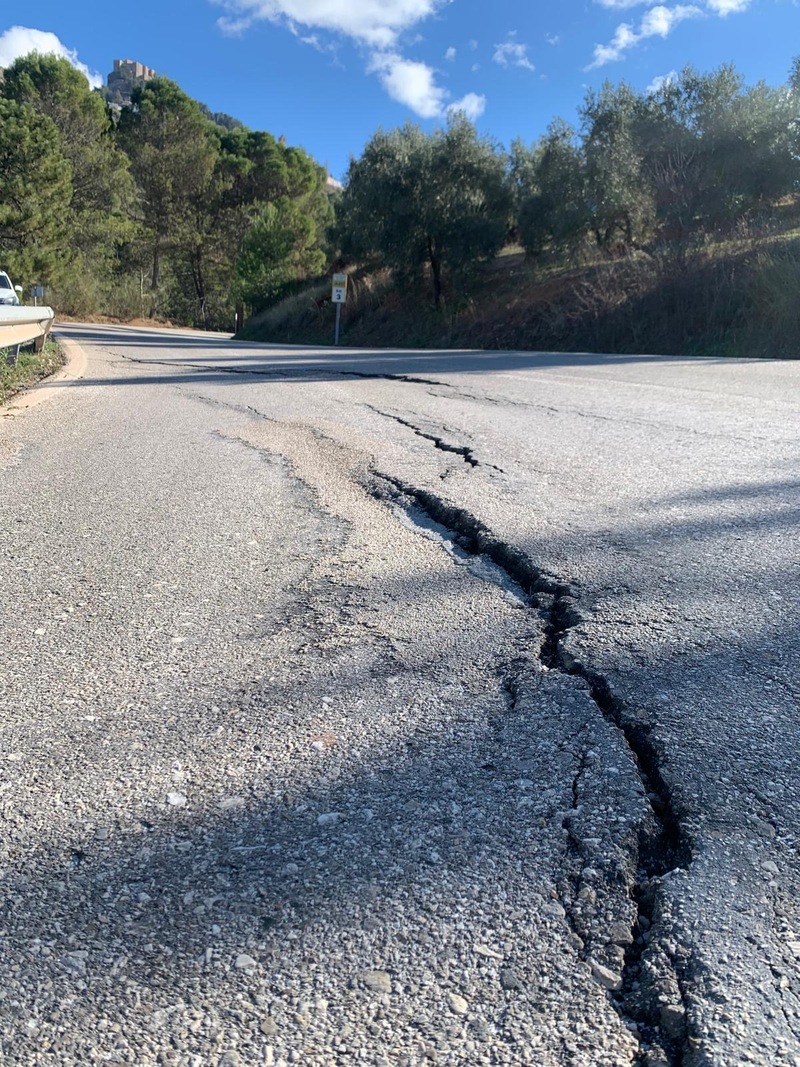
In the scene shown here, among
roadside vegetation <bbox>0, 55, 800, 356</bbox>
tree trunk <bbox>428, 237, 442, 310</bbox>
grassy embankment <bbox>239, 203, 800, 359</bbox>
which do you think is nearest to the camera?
grassy embankment <bbox>239, 203, 800, 359</bbox>

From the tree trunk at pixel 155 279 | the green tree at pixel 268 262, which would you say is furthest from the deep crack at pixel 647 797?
the tree trunk at pixel 155 279

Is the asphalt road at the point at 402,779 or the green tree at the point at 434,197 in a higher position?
the green tree at the point at 434,197

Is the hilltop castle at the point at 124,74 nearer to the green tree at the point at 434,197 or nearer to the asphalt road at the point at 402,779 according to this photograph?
the green tree at the point at 434,197

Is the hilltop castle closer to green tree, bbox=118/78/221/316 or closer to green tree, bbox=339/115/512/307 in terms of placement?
green tree, bbox=118/78/221/316

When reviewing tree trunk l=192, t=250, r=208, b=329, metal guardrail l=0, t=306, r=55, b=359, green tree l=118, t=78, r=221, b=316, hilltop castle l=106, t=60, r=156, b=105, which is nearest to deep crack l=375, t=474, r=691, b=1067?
metal guardrail l=0, t=306, r=55, b=359

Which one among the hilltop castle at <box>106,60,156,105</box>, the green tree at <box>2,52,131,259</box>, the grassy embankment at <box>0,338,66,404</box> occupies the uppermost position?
the hilltop castle at <box>106,60,156,105</box>

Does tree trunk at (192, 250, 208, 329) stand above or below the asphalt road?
above

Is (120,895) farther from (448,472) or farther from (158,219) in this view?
(158,219)

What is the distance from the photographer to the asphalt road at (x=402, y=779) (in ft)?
4.27

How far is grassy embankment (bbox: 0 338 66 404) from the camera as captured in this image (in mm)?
9417

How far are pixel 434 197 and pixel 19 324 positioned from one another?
71.4ft

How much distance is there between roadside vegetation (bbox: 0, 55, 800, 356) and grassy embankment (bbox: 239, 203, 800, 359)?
59 mm

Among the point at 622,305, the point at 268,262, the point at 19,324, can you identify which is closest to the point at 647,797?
the point at 19,324

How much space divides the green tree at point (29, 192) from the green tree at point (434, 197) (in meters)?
15.1
